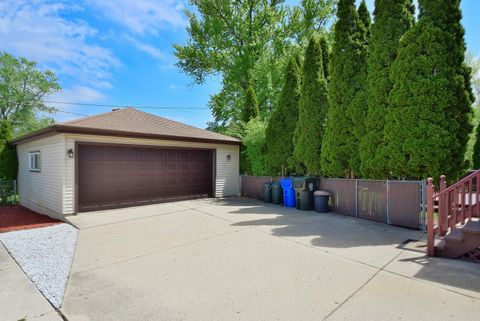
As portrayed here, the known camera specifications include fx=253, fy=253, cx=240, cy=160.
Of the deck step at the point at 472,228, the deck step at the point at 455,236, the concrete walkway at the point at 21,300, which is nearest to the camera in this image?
the concrete walkway at the point at 21,300

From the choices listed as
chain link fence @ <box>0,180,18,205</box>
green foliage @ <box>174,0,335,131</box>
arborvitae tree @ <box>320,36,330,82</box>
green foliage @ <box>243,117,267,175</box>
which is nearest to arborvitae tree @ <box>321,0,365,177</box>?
arborvitae tree @ <box>320,36,330,82</box>

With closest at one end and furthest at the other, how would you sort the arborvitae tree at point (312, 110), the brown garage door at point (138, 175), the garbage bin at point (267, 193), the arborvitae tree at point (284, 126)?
the brown garage door at point (138, 175) < the arborvitae tree at point (312, 110) < the garbage bin at point (267, 193) < the arborvitae tree at point (284, 126)

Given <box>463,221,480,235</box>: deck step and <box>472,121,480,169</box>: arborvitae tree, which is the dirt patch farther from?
<box>472,121,480,169</box>: arborvitae tree

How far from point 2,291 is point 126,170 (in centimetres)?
606

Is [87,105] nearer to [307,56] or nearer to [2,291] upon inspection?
[307,56]

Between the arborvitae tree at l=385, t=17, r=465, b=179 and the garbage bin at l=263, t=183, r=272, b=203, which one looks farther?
the garbage bin at l=263, t=183, r=272, b=203

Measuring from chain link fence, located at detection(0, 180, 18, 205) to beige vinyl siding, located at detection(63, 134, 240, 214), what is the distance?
21.4 ft

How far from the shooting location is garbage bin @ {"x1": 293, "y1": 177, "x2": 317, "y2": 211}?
8.30 m

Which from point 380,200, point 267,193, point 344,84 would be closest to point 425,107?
point 380,200

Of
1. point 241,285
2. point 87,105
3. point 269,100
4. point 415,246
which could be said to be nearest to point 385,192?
point 415,246

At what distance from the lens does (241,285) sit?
10.4 feet

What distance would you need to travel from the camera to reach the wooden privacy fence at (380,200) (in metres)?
6.03

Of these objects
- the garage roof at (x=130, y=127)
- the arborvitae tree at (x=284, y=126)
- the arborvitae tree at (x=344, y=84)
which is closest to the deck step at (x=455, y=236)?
the arborvitae tree at (x=344, y=84)

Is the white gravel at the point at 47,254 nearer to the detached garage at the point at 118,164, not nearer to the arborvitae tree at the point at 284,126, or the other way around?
the detached garage at the point at 118,164
